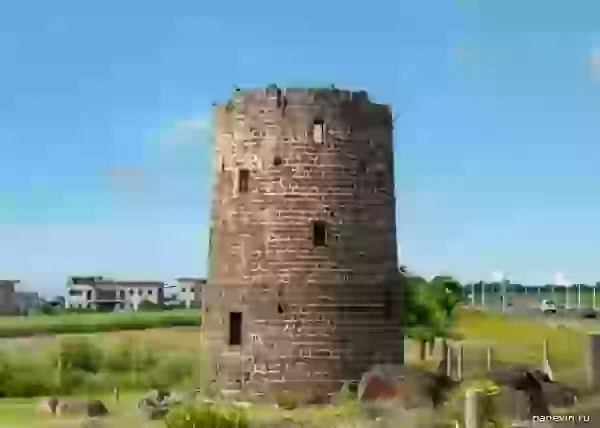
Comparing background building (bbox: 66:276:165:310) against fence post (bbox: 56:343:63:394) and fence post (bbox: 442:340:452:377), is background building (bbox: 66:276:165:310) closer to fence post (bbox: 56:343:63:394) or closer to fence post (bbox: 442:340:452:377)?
fence post (bbox: 56:343:63:394)

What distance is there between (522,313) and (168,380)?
17.3m

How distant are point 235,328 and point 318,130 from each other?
4666mm

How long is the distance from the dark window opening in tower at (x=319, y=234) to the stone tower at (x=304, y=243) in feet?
0.07

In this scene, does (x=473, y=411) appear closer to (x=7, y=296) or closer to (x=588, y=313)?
(x=588, y=313)

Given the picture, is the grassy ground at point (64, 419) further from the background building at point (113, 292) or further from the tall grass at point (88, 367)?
the background building at point (113, 292)

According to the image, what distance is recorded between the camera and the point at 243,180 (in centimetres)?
2738

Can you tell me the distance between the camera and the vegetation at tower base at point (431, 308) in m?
43.2

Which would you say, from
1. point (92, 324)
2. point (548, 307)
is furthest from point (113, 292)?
point (548, 307)

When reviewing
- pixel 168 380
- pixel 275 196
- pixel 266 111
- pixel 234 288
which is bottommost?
pixel 168 380

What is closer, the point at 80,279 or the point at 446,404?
the point at 446,404

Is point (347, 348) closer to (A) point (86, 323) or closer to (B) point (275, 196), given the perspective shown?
(B) point (275, 196)

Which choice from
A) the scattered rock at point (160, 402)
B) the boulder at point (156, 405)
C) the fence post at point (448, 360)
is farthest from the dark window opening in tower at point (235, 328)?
the fence post at point (448, 360)

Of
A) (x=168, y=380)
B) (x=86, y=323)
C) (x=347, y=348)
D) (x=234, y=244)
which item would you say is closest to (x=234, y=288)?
(x=234, y=244)

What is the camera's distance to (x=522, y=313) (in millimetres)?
50344
